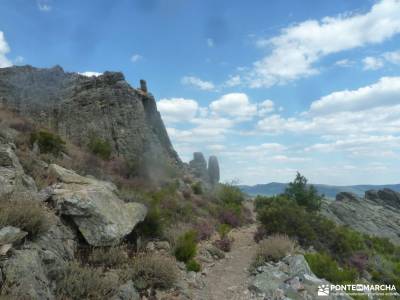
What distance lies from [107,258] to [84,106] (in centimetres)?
1866

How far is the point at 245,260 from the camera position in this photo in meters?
12.3

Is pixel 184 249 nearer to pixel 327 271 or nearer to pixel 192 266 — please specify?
pixel 192 266

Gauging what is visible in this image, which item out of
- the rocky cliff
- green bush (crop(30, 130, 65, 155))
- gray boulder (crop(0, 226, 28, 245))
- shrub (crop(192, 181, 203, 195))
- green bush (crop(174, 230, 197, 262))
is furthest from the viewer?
the rocky cliff

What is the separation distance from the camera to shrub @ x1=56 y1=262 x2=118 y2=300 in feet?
20.1

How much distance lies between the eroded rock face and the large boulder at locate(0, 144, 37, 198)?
6205 millimetres

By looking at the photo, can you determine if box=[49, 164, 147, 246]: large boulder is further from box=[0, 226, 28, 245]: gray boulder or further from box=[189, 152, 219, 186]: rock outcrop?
box=[189, 152, 219, 186]: rock outcrop

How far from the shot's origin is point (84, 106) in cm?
2475

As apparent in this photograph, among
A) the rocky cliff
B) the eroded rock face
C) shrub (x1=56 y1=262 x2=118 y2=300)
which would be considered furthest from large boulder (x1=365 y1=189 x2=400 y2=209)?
shrub (x1=56 y1=262 x2=118 y2=300)

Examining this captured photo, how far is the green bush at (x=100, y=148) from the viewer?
20828 millimetres

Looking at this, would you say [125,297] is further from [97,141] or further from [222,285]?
[97,141]

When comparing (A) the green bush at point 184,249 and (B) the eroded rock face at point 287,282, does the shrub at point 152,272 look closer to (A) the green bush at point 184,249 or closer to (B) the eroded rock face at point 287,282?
(A) the green bush at point 184,249

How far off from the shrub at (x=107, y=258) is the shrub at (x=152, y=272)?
0.31 metres

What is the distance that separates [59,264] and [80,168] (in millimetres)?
8053

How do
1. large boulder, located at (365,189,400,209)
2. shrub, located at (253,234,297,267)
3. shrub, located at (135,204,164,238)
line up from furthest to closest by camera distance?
large boulder, located at (365,189,400,209) → shrub, located at (253,234,297,267) → shrub, located at (135,204,164,238)
